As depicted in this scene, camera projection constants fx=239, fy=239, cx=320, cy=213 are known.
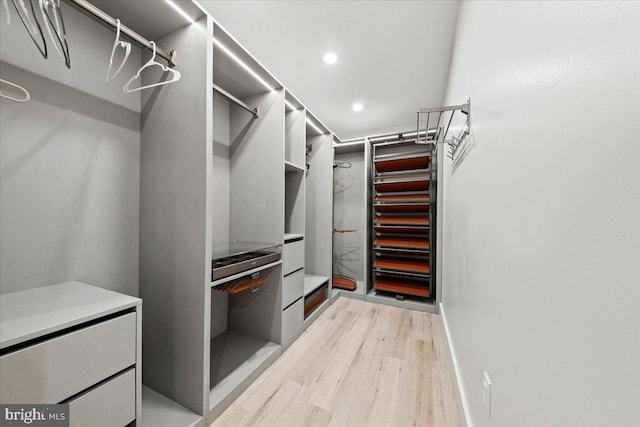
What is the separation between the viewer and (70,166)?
1.20 m

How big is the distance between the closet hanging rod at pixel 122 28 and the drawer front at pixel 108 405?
1.48m

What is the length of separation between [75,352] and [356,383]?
4.92ft

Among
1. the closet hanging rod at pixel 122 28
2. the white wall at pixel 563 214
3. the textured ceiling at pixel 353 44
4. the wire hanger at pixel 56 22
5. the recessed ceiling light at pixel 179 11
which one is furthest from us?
the textured ceiling at pixel 353 44

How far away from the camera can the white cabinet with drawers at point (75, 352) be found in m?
0.72

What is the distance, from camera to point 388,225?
303 centimetres

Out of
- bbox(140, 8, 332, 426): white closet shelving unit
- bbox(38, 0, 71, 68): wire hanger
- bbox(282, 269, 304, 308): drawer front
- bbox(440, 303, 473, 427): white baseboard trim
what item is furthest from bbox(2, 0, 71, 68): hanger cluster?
bbox(440, 303, 473, 427): white baseboard trim

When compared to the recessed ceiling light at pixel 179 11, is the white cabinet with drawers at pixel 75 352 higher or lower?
lower

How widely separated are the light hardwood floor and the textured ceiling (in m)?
2.49

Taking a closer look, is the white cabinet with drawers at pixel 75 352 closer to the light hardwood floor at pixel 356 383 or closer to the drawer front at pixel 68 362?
the drawer front at pixel 68 362

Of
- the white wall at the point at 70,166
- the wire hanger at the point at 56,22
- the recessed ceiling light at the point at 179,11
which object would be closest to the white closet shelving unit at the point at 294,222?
the recessed ceiling light at the point at 179,11

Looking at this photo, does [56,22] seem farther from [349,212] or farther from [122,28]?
[349,212]

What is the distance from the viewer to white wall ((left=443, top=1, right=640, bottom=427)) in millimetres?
341

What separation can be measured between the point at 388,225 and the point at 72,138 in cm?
284

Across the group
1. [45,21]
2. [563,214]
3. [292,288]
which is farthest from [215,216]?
[563,214]
